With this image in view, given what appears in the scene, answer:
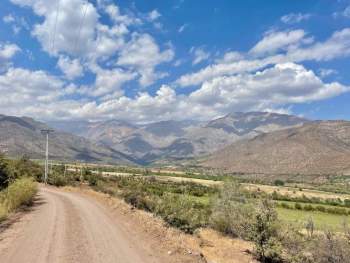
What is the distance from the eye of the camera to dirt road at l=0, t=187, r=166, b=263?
45.5 feet

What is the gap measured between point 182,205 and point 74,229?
10557 mm

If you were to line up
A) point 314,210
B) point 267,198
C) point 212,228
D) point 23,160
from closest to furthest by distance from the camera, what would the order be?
1. point 267,198
2. point 212,228
3. point 23,160
4. point 314,210

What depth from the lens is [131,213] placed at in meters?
26.4

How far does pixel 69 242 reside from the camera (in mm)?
16141

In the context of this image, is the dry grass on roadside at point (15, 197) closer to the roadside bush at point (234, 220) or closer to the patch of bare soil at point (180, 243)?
the patch of bare soil at point (180, 243)

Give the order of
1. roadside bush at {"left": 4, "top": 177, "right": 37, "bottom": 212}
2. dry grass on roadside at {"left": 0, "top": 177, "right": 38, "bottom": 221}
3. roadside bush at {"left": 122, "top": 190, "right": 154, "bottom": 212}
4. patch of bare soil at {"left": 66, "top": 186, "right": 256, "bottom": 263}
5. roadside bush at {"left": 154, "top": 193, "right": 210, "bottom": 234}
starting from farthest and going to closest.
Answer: roadside bush at {"left": 122, "top": 190, "right": 154, "bottom": 212} < roadside bush at {"left": 4, "top": 177, "right": 37, "bottom": 212} < roadside bush at {"left": 154, "top": 193, "right": 210, "bottom": 234} < dry grass on roadside at {"left": 0, "top": 177, "right": 38, "bottom": 221} < patch of bare soil at {"left": 66, "top": 186, "right": 256, "bottom": 263}

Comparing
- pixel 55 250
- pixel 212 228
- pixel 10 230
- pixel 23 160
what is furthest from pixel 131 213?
pixel 23 160

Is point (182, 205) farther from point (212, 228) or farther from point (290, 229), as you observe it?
point (290, 229)

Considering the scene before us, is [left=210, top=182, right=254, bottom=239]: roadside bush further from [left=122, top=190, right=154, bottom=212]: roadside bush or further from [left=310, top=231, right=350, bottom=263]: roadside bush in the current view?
[left=122, top=190, right=154, bottom=212]: roadside bush

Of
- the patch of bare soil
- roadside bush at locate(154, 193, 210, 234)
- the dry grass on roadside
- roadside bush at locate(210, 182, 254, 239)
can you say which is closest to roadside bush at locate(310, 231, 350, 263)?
the patch of bare soil

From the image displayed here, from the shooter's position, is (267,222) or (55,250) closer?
(55,250)

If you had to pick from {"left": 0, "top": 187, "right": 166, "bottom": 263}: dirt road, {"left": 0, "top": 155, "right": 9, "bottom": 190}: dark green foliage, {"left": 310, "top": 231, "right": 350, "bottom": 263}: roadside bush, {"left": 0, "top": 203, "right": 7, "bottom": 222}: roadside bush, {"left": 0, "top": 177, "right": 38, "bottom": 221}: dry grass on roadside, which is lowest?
{"left": 310, "top": 231, "right": 350, "bottom": 263}: roadside bush

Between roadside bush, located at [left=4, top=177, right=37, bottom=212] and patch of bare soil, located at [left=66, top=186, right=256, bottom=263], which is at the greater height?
roadside bush, located at [left=4, top=177, right=37, bottom=212]

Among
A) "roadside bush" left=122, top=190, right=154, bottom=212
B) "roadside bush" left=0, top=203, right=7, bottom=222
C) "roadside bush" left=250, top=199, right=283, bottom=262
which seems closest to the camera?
"roadside bush" left=0, top=203, right=7, bottom=222
